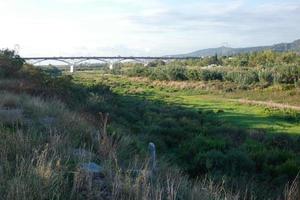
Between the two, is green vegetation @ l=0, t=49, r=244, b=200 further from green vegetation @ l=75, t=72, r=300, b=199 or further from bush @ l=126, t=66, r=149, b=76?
bush @ l=126, t=66, r=149, b=76

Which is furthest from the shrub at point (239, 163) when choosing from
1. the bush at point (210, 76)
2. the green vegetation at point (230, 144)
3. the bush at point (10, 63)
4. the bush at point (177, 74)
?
the bush at point (177, 74)

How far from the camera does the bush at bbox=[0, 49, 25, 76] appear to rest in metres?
24.5

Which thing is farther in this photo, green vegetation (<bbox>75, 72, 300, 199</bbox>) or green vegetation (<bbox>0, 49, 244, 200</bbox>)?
green vegetation (<bbox>75, 72, 300, 199</bbox>)

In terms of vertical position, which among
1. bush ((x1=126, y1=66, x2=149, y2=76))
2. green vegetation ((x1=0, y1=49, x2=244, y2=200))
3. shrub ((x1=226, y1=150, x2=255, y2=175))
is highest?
green vegetation ((x1=0, y1=49, x2=244, y2=200))

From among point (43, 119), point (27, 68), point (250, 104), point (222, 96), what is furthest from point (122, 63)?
point (43, 119)

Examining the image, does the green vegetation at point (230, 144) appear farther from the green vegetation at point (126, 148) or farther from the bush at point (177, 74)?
the bush at point (177, 74)

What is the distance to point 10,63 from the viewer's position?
25.5 m

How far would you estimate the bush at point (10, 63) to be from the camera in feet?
80.5

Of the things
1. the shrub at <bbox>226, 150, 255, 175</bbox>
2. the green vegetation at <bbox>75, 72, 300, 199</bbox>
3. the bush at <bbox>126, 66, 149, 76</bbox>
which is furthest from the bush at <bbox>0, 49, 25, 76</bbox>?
the bush at <bbox>126, 66, 149, 76</bbox>

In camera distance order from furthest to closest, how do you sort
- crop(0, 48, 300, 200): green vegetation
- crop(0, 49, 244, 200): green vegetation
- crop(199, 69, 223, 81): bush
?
crop(199, 69, 223, 81): bush, crop(0, 48, 300, 200): green vegetation, crop(0, 49, 244, 200): green vegetation

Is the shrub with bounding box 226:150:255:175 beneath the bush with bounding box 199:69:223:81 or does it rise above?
above

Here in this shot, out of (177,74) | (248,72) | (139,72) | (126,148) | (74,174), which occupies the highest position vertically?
(74,174)

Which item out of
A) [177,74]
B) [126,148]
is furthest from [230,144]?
[177,74]

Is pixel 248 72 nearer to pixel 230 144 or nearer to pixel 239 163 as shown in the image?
pixel 230 144
